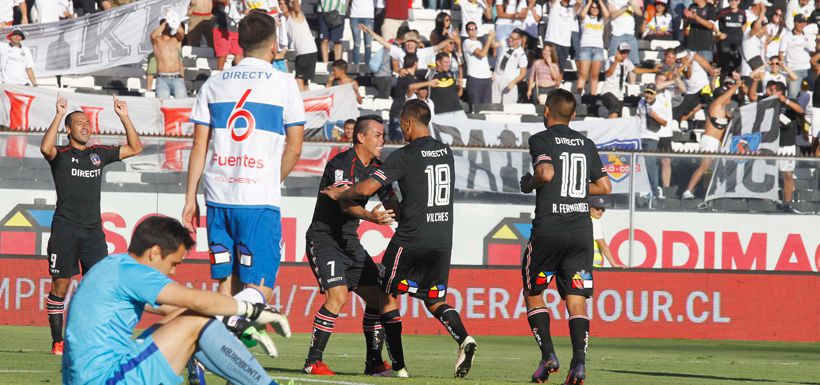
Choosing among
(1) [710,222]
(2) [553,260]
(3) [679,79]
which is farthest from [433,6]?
(2) [553,260]

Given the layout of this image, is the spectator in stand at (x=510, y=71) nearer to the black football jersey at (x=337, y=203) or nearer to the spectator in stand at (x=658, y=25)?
the spectator in stand at (x=658, y=25)

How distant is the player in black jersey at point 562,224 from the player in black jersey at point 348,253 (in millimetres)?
1212

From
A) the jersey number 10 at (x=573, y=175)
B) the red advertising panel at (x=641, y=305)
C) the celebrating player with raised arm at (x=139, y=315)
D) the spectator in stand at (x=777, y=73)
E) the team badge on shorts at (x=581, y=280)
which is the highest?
the spectator in stand at (x=777, y=73)

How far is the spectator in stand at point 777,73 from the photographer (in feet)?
84.6

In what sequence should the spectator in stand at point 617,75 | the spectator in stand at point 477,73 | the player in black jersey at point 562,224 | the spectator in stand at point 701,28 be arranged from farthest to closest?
the spectator in stand at point 701,28
the spectator in stand at point 617,75
the spectator in stand at point 477,73
the player in black jersey at point 562,224

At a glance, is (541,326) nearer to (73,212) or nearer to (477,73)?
(73,212)

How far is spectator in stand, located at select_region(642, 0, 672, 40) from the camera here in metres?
27.8

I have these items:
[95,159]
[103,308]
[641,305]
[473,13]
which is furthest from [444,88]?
[103,308]

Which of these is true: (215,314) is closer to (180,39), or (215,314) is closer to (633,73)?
(180,39)

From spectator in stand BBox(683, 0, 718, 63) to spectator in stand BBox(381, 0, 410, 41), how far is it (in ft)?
19.4

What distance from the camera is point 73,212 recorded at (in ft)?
40.4

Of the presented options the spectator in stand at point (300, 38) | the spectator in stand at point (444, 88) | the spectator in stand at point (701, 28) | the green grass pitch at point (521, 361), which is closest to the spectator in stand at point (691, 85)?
the spectator in stand at point (701, 28)

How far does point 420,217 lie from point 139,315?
13.2 ft

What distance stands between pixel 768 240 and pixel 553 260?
31.0 ft
